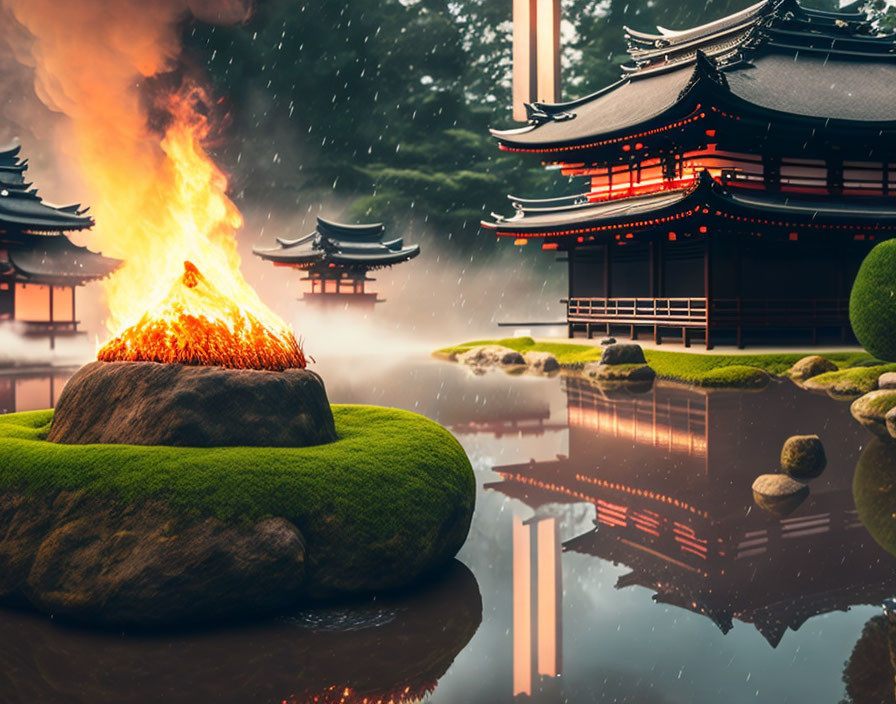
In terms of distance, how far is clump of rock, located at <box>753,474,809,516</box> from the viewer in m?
9.72

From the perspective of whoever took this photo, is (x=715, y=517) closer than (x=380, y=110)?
Yes

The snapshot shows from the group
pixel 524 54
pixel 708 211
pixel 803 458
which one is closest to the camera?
pixel 803 458

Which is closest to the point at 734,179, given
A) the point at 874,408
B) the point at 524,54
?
the point at 874,408

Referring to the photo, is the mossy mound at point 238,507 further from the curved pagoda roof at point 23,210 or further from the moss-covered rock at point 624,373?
the curved pagoda roof at point 23,210

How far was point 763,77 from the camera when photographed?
3173 cm

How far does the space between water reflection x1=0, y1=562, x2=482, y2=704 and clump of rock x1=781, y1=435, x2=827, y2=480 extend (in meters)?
6.17

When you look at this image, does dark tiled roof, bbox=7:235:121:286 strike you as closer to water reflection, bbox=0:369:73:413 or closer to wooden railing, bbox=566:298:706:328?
water reflection, bbox=0:369:73:413

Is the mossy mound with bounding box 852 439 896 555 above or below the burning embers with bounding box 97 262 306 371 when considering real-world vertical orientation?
below

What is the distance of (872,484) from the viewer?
34.7ft

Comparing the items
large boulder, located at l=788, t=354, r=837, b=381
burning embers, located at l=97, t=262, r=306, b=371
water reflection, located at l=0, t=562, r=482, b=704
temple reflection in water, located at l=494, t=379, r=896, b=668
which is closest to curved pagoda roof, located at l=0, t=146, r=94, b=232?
large boulder, located at l=788, t=354, r=837, b=381

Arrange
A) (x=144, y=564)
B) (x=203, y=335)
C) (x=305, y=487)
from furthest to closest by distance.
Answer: (x=203, y=335) → (x=305, y=487) → (x=144, y=564)

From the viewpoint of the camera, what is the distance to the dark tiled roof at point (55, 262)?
3791 centimetres

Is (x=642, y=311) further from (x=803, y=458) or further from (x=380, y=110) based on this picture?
(x=380, y=110)

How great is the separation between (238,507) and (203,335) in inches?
76.2
